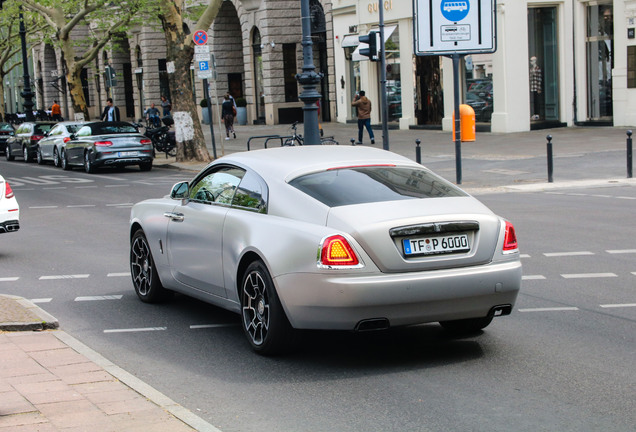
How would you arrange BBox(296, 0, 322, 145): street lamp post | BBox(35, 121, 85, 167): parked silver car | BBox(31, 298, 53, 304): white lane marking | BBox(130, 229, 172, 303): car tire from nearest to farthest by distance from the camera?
BBox(130, 229, 172, 303): car tire → BBox(31, 298, 53, 304): white lane marking → BBox(296, 0, 322, 145): street lamp post → BBox(35, 121, 85, 167): parked silver car

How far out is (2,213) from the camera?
12938mm

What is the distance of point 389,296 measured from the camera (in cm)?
636

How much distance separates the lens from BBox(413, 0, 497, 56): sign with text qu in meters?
19.3

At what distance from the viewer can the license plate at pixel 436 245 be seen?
6.50 meters

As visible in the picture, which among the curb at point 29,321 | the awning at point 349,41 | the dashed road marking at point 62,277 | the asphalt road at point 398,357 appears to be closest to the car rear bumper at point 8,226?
the asphalt road at point 398,357

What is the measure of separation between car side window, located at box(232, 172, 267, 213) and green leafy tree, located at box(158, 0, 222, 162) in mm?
21359

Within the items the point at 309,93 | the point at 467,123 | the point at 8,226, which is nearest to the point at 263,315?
the point at 8,226

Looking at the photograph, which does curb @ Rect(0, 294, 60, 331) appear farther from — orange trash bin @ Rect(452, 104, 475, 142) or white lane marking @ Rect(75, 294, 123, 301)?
orange trash bin @ Rect(452, 104, 475, 142)

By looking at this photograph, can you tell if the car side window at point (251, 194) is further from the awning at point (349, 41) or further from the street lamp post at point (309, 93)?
the awning at point (349, 41)

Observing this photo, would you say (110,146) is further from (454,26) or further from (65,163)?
(454,26)

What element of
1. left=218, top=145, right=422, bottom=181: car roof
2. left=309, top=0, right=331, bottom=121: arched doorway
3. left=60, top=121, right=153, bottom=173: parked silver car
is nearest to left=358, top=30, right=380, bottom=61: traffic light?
→ left=60, top=121, right=153, bottom=173: parked silver car

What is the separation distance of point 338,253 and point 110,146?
22.1m

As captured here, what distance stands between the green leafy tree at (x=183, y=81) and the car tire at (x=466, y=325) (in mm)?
21938

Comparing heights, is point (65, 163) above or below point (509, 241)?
below
